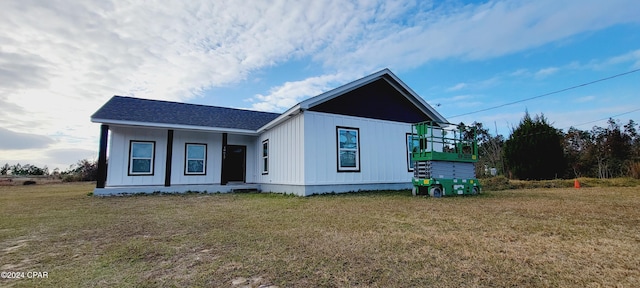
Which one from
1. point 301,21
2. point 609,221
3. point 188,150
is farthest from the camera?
point 188,150

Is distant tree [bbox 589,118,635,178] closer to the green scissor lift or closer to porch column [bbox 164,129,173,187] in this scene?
the green scissor lift

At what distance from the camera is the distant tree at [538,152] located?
15.7 m

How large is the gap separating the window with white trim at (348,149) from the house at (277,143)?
0.04 meters

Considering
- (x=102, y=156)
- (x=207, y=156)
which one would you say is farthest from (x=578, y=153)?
(x=102, y=156)

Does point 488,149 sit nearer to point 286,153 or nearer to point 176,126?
point 286,153

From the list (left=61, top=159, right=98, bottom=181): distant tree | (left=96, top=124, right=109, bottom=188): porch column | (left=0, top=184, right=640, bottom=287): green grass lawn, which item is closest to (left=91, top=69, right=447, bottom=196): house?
(left=96, top=124, right=109, bottom=188): porch column

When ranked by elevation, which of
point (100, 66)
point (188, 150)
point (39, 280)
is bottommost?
point (39, 280)

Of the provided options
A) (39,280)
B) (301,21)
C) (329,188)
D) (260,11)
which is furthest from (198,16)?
(39,280)

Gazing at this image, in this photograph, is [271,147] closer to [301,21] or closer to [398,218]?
[301,21]

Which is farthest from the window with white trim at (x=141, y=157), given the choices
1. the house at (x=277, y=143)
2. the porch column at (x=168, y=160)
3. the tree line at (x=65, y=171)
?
the tree line at (x=65, y=171)

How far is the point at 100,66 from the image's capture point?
1102 centimetres

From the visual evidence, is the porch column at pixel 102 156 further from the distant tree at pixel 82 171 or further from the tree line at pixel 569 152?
the tree line at pixel 569 152

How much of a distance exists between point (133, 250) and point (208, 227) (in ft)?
4.28

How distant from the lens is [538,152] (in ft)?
51.6
